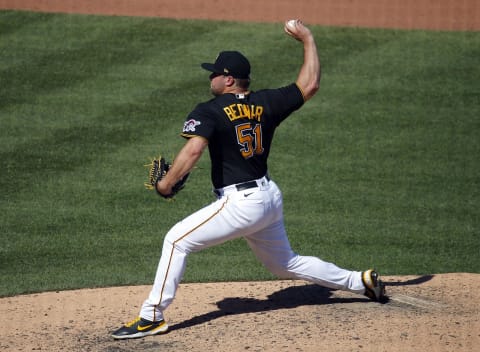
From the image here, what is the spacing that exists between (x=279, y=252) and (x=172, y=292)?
31.7 inches

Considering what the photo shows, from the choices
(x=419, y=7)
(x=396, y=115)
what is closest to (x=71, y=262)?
(x=396, y=115)

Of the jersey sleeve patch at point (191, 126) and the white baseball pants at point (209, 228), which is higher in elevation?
the jersey sleeve patch at point (191, 126)

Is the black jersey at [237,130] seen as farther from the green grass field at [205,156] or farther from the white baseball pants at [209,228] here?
the green grass field at [205,156]

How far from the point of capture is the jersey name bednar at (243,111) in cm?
523

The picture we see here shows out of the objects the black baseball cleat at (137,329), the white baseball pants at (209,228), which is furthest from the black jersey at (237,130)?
the black baseball cleat at (137,329)

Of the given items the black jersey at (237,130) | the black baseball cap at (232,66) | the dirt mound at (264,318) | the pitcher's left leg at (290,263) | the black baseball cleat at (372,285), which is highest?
the black baseball cap at (232,66)

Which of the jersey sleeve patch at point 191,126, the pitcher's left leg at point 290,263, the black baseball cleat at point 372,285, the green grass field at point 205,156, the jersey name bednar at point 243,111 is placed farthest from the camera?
the green grass field at point 205,156

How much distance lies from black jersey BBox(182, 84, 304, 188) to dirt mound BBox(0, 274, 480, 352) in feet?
3.31

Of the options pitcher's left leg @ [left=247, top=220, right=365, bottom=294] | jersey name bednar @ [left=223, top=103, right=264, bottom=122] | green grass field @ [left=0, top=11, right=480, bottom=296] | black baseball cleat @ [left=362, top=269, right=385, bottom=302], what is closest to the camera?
jersey name bednar @ [left=223, top=103, right=264, bottom=122]

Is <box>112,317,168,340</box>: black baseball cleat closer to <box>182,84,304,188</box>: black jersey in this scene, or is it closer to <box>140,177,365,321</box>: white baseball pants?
<box>140,177,365,321</box>: white baseball pants

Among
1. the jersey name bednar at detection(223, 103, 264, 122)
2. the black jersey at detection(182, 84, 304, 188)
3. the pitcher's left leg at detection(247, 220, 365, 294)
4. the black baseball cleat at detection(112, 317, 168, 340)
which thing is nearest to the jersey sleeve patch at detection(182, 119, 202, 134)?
the black jersey at detection(182, 84, 304, 188)

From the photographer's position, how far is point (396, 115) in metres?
10.3

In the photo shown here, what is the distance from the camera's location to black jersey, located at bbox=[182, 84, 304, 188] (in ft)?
17.0

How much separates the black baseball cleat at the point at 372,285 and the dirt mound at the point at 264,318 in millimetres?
75
